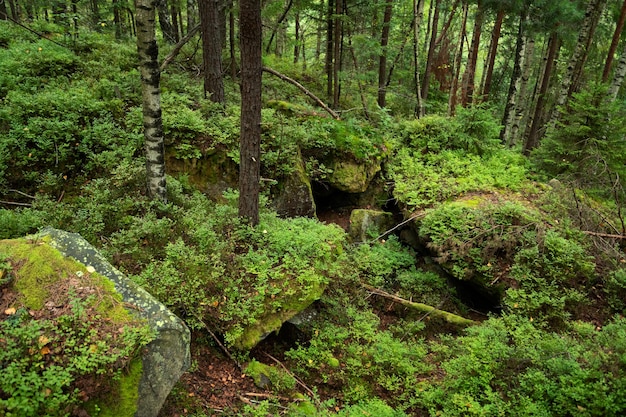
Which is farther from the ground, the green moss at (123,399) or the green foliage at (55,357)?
the green foliage at (55,357)

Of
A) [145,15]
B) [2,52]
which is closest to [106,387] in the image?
[145,15]

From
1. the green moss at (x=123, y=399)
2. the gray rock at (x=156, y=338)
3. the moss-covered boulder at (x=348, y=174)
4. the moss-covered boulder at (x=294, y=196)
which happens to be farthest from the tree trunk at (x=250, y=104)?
the moss-covered boulder at (x=348, y=174)

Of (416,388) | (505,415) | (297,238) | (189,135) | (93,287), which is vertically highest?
(189,135)

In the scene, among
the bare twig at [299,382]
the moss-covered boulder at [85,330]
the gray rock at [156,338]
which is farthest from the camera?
the bare twig at [299,382]

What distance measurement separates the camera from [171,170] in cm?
766

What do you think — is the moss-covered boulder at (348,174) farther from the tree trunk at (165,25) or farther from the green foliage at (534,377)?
the tree trunk at (165,25)

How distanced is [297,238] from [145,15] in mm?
4284

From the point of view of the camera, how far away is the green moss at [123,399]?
2.92 metres

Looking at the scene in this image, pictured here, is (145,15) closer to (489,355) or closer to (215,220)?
(215,220)

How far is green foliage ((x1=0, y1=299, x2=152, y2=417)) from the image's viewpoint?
2549 millimetres

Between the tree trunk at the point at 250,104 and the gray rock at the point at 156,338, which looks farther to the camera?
the tree trunk at the point at 250,104

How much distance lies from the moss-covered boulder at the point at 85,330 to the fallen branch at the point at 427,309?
15.5 ft

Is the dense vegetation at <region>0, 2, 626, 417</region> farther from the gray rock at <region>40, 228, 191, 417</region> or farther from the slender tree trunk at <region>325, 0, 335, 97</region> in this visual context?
the slender tree trunk at <region>325, 0, 335, 97</region>

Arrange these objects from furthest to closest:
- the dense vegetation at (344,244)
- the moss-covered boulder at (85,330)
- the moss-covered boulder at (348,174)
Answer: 1. the moss-covered boulder at (348,174)
2. the dense vegetation at (344,244)
3. the moss-covered boulder at (85,330)
